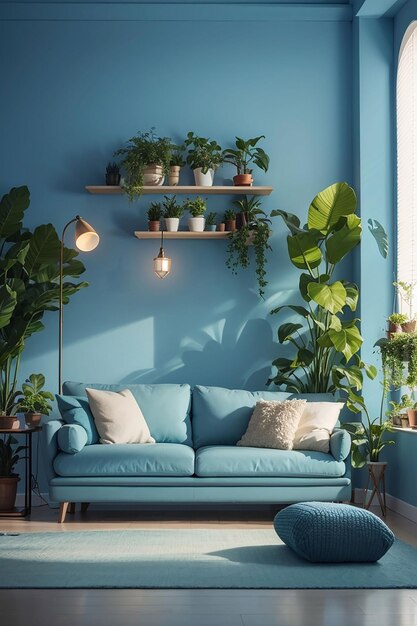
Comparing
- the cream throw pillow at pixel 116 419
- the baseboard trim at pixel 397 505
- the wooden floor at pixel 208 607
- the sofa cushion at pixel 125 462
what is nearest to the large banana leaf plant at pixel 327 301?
the baseboard trim at pixel 397 505

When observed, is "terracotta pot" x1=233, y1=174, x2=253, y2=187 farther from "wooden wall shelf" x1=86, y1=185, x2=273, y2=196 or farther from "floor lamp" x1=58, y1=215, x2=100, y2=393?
"floor lamp" x1=58, y1=215, x2=100, y2=393

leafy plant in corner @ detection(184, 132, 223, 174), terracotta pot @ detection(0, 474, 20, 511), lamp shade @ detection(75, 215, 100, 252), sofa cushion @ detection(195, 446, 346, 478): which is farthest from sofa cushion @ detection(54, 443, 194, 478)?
leafy plant in corner @ detection(184, 132, 223, 174)

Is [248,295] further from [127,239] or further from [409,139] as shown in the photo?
[409,139]

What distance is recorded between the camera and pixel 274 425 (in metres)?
5.99

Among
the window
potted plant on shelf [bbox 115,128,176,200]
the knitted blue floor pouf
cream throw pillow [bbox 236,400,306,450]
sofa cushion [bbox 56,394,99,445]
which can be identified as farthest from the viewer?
potted plant on shelf [bbox 115,128,176,200]

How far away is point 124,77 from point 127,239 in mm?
1286

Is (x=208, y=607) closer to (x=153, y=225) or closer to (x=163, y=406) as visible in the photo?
(x=163, y=406)

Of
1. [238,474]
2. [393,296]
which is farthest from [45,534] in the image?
[393,296]

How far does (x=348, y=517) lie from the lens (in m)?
4.30

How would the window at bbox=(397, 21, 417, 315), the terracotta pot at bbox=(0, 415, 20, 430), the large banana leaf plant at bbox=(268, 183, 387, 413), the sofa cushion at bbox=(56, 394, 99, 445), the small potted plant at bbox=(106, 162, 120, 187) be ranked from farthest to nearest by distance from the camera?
the small potted plant at bbox=(106, 162, 120, 187), the window at bbox=(397, 21, 417, 315), the large banana leaf plant at bbox=(268, 183, 387, 413), the terracotta pot at bbox=(0, 415, 20, 430), the sofa cushion at bbox=(56, 394, 99, 445)

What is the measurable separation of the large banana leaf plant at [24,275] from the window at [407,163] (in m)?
2.42

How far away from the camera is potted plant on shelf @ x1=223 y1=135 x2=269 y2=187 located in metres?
6.86

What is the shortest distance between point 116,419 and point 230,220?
183 cm

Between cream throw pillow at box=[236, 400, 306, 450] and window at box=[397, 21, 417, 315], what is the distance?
4.22 feet
